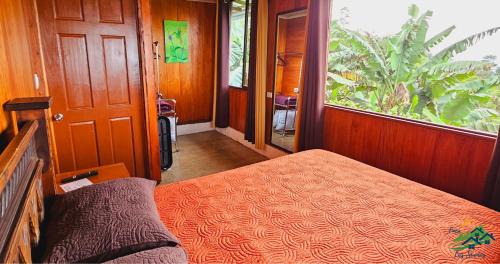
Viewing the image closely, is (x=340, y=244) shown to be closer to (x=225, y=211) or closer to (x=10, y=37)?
(x=225, y=211)

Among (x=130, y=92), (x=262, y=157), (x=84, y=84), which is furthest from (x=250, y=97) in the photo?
(x=84, y=84)

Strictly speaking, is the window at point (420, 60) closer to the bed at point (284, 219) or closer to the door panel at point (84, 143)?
the bed at point (284, 219)

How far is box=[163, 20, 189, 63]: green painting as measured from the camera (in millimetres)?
4789

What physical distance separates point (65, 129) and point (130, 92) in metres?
0.64

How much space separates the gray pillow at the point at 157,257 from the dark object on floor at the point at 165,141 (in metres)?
2.59

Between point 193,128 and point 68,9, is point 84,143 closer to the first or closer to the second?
point 68,9

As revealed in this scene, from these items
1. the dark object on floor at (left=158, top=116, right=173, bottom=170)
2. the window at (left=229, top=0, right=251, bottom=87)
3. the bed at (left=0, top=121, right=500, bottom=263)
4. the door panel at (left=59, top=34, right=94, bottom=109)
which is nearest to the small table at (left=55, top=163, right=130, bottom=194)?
the bed at (left=0, top=121, right=500, bottom=263)

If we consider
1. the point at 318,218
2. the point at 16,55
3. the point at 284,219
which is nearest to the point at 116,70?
the point at 16,55

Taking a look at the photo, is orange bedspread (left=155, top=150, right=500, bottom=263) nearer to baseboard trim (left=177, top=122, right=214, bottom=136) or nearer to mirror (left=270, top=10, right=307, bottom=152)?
mirror (left=270, top=10, right=307, bottom=152)

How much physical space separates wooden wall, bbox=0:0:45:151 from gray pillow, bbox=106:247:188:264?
2.35ft

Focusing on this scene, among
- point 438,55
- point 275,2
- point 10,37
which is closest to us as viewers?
point 10,37

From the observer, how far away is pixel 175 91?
202 inches

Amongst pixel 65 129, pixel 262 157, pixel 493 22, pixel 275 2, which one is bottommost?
pixel 262 157

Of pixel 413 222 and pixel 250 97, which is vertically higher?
pixel 250 97
